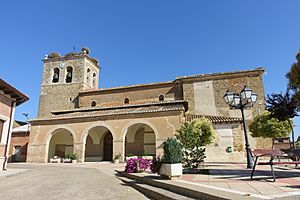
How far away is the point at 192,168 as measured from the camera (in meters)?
8.64

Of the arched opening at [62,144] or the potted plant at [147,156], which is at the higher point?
the arched opening at [62,144]

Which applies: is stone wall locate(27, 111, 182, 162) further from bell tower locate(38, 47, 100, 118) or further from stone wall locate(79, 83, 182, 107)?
bell tower locate(38, 47, 100, 118)

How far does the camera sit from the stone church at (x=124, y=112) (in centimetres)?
1825

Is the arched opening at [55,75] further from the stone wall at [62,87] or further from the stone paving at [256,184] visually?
the stone paving at [256,184]

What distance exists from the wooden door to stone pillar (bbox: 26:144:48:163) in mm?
5411

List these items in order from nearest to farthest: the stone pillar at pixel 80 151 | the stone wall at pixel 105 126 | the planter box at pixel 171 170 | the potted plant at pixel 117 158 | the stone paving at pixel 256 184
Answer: the stone paving at pixel 256 184 → the planter box at pixel 171 170 → the stone wall at pixel 105 126 → the potted plant at pixel 117 158 → the stone pillar at pixel 80 151

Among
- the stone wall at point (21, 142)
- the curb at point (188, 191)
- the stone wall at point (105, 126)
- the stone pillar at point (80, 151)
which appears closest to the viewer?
the curb at point (188, 191)

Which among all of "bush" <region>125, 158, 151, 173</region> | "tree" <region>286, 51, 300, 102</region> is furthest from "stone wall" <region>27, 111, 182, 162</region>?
"tree" <region>286, 51, 300, 102</region>

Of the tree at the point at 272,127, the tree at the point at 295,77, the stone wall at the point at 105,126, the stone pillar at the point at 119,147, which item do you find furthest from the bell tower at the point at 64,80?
the tree at the point at 295,77

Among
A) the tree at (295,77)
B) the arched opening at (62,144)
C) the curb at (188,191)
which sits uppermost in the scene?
the tree at (295,77)

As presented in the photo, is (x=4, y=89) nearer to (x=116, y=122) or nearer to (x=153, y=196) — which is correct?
(x=116, y=122)

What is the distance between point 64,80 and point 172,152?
2913 cm

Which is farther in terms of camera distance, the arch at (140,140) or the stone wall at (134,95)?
the stone wall at (134,95)

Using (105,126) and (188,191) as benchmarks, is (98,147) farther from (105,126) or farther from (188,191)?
(188,191)
